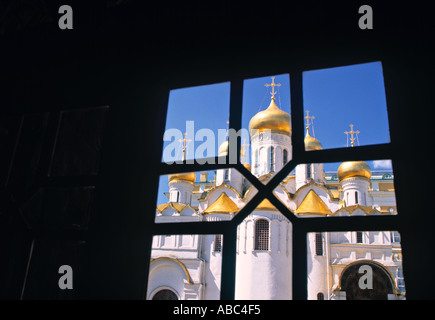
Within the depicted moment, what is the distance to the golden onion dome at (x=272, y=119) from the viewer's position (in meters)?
18.5

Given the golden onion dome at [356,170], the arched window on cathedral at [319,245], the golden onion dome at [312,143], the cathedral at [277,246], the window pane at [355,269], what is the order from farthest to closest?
the golden onion dome at [356,170], the golden onion dome at [312,143], the arched window on cathedral at [319,245], the cathedral at [277,246], the window pane at [355,269]

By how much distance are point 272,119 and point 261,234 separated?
581 centimetres

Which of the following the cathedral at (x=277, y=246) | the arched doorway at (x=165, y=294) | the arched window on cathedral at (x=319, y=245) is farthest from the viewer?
the arched doorway at (x=165, y=294)

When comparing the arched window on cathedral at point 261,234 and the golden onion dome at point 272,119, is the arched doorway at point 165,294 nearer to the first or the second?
the arched window on cathedral at point 261,234

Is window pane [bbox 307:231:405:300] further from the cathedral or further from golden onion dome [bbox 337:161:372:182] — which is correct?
golden onion dome [bbox 337:161:372:182]

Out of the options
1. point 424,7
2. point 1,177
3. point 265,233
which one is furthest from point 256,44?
point 265,233

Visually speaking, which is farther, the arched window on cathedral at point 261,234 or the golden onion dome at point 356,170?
the golden onion dome at point 356,170

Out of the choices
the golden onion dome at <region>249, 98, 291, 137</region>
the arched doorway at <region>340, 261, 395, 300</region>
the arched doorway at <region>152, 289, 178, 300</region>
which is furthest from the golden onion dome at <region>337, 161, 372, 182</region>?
the arched doorway at <region>152, 289, 178, 300</region>

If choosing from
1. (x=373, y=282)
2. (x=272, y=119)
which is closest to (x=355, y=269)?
(x=373, y=282)

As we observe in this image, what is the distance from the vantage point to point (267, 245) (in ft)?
60.5

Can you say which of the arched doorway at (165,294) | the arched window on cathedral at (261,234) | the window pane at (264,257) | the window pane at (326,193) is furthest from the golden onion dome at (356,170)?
the arched doorway at (165,294)

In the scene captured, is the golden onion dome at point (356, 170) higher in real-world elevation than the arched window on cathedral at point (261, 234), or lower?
higher

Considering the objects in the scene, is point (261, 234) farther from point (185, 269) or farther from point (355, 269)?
point (355, 269)
